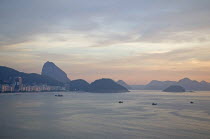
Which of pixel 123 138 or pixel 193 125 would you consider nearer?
pixel 123 138

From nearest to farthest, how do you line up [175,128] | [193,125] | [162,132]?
1. [162,132]
2. [175,128]
3. [193,125]

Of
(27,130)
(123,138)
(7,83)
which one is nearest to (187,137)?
(123,138)

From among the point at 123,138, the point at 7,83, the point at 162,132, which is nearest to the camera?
the point at 123,138

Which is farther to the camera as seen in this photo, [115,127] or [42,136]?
[115,127]

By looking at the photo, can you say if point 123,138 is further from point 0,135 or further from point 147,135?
point 0,135

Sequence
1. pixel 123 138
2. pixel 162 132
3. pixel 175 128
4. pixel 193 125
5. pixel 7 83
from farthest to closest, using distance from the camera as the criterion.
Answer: pixel 7 83 → pixel 193 125 → pixel 175 128 → pixel 162 132 → pixel 123 138

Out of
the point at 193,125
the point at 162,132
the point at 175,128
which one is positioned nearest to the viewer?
the point at 162,132

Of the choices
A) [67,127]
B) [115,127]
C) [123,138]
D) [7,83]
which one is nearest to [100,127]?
[115,127]

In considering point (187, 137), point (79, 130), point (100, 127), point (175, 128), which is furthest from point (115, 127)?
point (187, 137)

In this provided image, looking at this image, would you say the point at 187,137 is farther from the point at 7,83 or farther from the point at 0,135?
the point at 7,83
